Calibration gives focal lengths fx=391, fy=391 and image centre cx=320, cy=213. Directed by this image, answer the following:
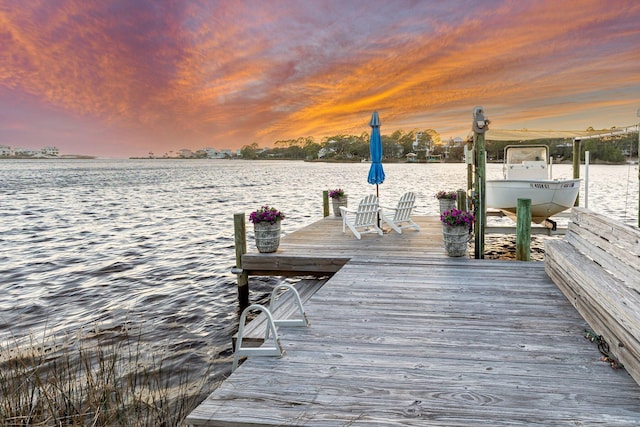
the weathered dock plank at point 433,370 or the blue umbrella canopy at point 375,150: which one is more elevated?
the blue umbrella canopy at point 375,150

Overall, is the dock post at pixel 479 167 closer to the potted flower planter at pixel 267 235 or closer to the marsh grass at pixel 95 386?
the potted flower planter at pixel 267 235

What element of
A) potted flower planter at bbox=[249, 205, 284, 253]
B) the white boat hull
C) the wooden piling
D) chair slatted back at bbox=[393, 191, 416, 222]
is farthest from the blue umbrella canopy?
potted flower planter at bbox=[249, 205, 284, 253]

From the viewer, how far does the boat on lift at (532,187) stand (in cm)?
1038

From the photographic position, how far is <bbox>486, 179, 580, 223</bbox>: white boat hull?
1034 cm

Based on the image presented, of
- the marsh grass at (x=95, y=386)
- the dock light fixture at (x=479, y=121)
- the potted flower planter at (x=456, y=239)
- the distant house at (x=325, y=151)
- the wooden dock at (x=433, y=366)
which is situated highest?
the distant house at (x=325, y=151)

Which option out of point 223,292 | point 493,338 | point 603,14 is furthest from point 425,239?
point 603,14

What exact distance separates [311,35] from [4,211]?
21.3 m

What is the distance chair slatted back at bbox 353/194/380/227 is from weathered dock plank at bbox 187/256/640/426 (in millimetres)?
4282

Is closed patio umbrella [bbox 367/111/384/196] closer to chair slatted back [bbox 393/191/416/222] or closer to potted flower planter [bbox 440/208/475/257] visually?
chair slatted back [bbox 393/191/416/222]

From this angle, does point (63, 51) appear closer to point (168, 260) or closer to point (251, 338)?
point (168, 260)

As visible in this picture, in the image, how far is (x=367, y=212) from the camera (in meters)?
9.09

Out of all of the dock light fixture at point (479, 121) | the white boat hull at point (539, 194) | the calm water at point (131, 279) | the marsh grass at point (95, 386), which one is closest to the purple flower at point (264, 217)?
the calm water at point (131, 279)

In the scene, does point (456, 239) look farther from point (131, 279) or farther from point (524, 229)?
point (131, 279)

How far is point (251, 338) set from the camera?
4.41 metres
